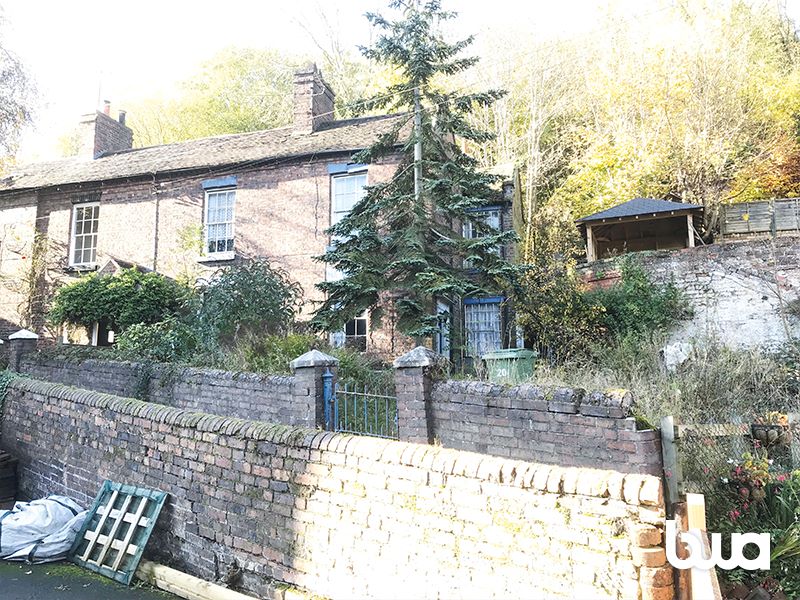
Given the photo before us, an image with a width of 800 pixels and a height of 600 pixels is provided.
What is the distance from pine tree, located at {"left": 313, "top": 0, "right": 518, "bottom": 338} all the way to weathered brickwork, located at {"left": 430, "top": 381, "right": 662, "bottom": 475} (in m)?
4.63

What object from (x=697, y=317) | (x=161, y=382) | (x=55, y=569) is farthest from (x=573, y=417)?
(x=697, y=317)

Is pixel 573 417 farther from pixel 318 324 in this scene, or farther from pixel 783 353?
pixel 783 353

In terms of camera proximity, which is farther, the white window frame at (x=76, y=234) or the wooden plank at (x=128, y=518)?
the white window frame at (x=76, y=234)

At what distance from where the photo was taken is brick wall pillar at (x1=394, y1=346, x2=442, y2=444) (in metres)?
6.79

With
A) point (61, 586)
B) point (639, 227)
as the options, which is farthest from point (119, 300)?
point (639, 227)

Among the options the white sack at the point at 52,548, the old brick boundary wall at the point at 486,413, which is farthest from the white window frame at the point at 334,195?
the white sack at the point at 52,548

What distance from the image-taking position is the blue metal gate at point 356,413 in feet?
23.3

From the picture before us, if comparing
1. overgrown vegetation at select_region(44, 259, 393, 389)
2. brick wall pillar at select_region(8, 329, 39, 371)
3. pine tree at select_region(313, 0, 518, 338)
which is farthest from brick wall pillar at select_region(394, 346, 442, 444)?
brick wall pillar at select_region(8, 329, 39, 371)

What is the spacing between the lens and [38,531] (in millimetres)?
6914

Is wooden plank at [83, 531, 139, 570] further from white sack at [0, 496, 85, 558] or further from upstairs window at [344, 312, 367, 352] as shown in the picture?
upstairs window at [344, 312, 367, 352]

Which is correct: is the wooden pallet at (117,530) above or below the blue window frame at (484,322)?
below

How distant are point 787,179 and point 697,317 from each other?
439 inches

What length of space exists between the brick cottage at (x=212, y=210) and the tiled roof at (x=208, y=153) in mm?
54

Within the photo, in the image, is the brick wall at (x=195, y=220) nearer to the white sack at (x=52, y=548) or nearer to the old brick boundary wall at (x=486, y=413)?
the old brick boundary wall at (x=486, y=413)
